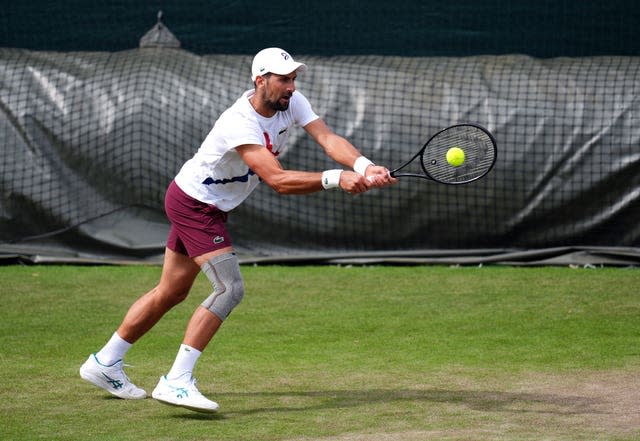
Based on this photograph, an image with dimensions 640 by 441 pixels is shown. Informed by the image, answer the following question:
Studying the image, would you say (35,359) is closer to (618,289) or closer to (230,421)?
(230,421)

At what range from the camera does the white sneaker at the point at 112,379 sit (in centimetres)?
588

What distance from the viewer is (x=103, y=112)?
34.9 feet

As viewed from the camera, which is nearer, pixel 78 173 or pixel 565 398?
pixel 565 398

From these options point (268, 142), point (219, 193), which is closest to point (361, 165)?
point (268, 142)

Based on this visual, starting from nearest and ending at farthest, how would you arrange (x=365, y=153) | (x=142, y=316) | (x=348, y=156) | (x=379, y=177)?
1. (x=379, y=177)
2. (x=348, y=156)
3. (x=142, y=316)
4. (x=365, y=153)

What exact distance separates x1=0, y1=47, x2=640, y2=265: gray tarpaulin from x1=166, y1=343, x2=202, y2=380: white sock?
15.8ft

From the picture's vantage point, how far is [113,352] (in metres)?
5.96

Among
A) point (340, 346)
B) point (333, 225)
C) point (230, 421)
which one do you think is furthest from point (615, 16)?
point (230, 421)

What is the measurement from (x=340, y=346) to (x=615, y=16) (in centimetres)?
689

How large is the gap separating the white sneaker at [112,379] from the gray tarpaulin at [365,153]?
177 inches

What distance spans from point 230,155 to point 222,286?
66cm

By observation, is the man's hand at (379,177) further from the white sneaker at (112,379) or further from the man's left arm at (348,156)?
the white sneaker at (112,379)

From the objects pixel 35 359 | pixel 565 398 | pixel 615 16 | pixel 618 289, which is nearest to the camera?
pixel 565 398

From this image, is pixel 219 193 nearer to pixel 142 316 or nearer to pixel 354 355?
pixel 142 316
